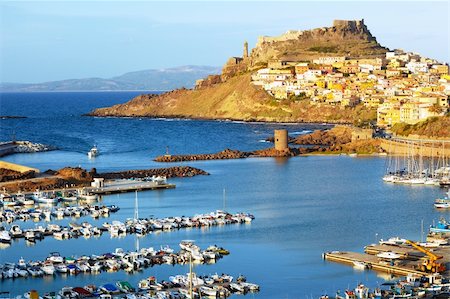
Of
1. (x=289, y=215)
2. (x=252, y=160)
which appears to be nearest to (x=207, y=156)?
(x=252, y=160)

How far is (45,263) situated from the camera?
78.1 feet

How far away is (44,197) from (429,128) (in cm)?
2743

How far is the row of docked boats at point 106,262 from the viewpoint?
23297mm

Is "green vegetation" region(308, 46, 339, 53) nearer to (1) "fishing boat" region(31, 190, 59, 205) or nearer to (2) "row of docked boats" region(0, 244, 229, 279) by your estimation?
(1) "fishing boat" region(31, 190, 59, 205)

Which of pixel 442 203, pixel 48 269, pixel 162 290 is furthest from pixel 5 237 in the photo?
pixel 442 203

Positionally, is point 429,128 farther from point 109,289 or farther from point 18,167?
point 109,289

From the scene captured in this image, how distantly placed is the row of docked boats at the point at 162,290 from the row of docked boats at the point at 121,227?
22.4 feet

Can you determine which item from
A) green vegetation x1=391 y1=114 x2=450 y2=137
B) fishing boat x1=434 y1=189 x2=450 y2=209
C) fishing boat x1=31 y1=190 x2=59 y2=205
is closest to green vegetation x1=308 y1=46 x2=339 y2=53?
green vegetation x1=391 y1=114 x2=450 y2=137

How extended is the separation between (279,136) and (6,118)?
5285 cm

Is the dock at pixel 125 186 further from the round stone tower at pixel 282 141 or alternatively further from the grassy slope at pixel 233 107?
the grassy slope at pixel 233 107

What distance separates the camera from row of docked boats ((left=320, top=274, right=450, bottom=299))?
65.6ft

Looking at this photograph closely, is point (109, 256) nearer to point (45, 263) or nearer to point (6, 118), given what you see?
point (45, 263)

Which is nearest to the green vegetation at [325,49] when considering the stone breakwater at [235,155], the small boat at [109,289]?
the stone breakwater at [235,155]

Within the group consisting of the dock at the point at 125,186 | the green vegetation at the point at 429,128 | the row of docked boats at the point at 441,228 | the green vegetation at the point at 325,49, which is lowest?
the row of docked boats at the point at 441,228
